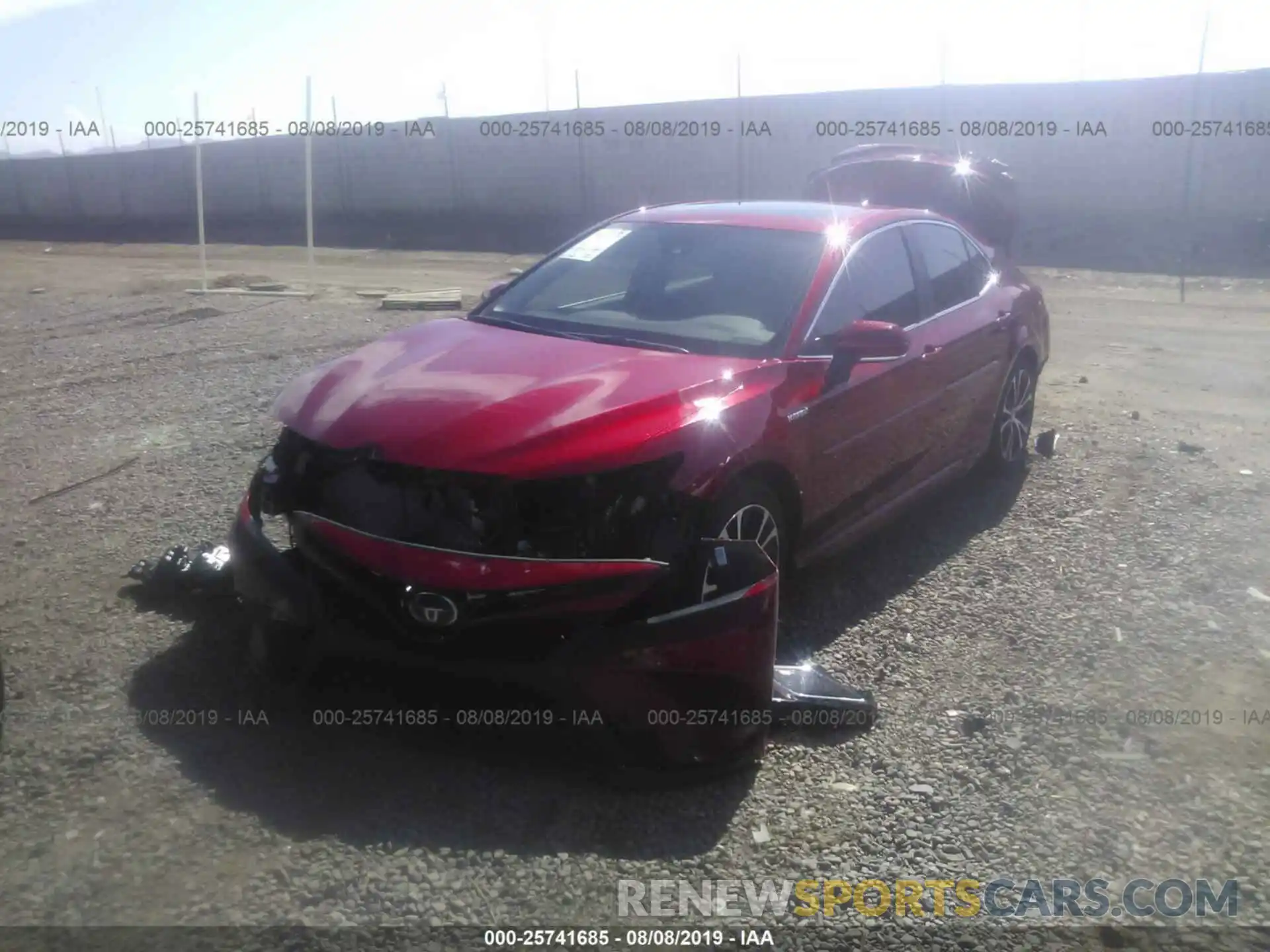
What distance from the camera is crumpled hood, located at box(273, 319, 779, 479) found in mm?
3559

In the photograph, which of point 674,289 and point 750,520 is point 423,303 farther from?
point 750,520

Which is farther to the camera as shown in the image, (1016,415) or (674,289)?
(1016,415)

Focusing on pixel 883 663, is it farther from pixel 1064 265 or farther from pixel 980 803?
pixel 1064 265

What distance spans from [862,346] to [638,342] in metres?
0.85

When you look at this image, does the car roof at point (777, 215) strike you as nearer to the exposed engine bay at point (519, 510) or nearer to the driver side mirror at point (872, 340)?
the driver side mirror at point (872, 340)

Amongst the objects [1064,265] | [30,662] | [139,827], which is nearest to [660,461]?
[139,827]

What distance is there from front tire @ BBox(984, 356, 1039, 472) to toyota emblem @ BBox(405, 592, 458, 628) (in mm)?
3831

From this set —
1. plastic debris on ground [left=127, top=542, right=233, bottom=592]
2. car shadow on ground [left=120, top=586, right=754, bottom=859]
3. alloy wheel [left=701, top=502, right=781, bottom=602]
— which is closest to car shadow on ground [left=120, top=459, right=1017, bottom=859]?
car shadow on ground [left=120, top=586, right=754, bottom=859]

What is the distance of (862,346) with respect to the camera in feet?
14.7

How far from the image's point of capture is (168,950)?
108 inches

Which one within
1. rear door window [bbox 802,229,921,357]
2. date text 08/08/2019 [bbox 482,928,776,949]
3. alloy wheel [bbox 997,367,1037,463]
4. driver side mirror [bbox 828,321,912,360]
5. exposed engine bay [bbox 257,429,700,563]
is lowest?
date text 08/08/2019 [bbox 482,928,776,949]

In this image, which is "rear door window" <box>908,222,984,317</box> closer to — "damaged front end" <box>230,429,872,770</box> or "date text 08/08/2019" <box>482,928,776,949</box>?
"damaged front end" <box>230,429,872,770</box>

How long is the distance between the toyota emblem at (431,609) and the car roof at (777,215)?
255 centimetres

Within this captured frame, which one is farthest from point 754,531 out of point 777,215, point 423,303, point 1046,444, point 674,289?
point 423,303
